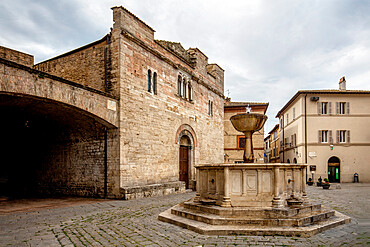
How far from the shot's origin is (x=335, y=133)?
2575cm

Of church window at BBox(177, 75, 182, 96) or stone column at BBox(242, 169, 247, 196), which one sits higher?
church window at BBox(177, 75, 182, 96)

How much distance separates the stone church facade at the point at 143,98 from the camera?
1156 centimetres

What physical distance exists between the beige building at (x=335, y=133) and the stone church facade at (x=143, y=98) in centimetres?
1328

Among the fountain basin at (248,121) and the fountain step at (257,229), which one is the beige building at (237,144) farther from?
the fountain step at (257,229)

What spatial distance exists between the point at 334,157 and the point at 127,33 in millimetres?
22689

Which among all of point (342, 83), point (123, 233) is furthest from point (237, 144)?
point (123, 233)

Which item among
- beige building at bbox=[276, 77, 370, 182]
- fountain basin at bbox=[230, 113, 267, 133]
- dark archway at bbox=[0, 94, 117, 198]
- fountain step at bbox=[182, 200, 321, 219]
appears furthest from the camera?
beige building at bbox=[276, 77, 370, 182]

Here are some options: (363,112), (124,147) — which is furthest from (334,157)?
(124,147)

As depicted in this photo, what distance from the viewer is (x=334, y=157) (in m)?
25.6

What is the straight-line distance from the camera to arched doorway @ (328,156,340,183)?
25.4 meters

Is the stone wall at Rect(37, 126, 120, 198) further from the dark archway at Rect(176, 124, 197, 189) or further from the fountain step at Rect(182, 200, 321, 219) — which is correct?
the fountain step at Rect(182, 200, 321, 219)

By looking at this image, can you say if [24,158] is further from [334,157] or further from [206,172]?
[334,157]

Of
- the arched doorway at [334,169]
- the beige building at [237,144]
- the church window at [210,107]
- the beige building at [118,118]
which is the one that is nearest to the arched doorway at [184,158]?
the beige building at [118,118]

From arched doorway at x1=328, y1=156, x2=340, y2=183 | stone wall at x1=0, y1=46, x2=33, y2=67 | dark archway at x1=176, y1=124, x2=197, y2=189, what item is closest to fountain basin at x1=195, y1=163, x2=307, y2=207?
dark archway at x1=176, y1=124, x2=197, y2=189
